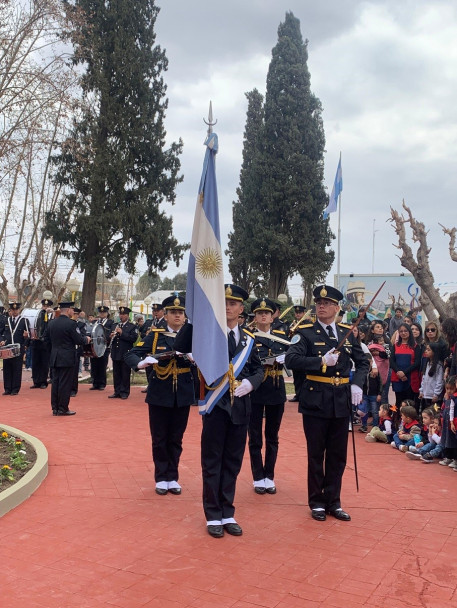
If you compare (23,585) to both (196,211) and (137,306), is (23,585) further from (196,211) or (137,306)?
(137,306)

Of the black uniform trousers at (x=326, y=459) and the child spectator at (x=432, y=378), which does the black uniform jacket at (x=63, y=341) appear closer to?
the child spectator at (x=432, y=378)

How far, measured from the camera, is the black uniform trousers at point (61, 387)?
34.7 ft

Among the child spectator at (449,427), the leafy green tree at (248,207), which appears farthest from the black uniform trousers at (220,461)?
the leafy green tree at (248,207)

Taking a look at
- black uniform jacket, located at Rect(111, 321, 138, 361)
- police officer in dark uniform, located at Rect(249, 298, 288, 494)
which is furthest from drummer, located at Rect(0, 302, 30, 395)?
police officer in dark uniform, located at Rect(249, 298, 288, 494)

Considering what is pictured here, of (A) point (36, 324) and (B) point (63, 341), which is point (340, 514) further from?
(A) point (36, 324)

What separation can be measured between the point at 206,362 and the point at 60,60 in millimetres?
10485

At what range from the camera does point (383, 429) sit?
30.5 ft

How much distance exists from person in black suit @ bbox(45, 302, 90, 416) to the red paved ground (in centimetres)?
309

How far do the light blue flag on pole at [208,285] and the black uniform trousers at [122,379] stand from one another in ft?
26.7

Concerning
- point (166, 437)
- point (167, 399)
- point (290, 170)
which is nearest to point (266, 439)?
point (166, 437)

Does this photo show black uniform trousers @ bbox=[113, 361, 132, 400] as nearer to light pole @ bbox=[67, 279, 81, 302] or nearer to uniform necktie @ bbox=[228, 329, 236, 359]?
uniform necktie @ bbox=[228, 329, 236, 359]

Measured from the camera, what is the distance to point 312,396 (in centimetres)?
553

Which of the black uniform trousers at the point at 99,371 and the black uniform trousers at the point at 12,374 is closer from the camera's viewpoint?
the black uniform trousers at the point at 12,374

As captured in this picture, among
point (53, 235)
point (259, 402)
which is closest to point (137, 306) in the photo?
point (53, 235)
